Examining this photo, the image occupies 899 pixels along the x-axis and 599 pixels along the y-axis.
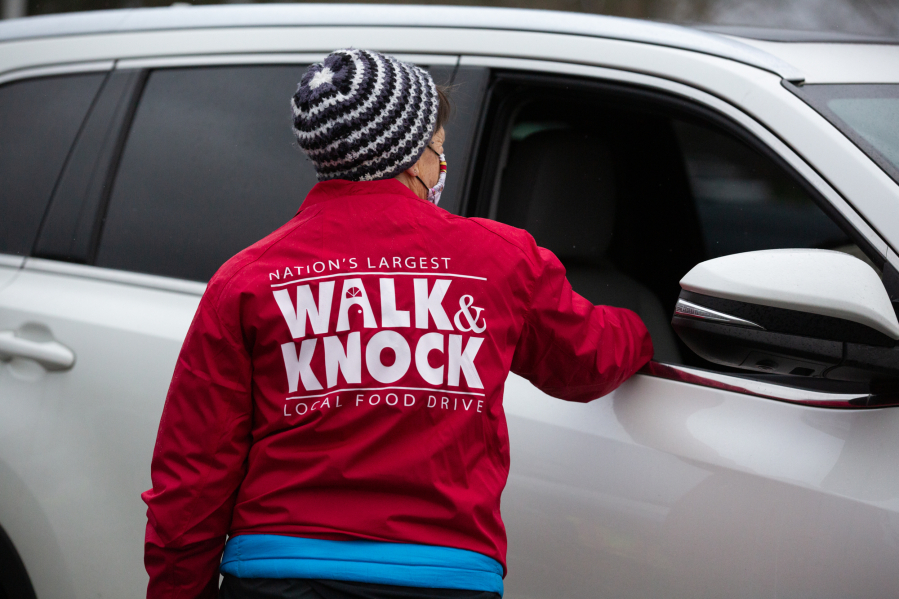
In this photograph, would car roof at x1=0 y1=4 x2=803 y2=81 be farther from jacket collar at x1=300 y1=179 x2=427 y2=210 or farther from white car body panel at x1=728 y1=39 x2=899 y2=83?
jacket collar at x1=300 y1=179 x2=427 y2=210

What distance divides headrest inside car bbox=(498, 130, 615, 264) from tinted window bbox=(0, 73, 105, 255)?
1079 millimetres

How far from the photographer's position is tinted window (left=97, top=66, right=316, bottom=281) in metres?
1.84

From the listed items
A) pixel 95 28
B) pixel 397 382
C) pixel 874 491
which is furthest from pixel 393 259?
pixel 95 28

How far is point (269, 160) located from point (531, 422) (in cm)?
86

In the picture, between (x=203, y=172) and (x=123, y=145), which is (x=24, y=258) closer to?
(x=123, y=145)

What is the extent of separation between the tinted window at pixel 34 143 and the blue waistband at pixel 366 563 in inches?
47.8

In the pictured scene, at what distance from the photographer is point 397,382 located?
1166 millimetres

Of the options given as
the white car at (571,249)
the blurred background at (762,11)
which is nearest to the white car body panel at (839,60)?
the white car at (571,249)

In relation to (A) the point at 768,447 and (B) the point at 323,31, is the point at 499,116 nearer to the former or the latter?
(B) the point at 323,31

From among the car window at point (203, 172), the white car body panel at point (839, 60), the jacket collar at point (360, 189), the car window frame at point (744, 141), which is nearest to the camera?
the jacket collar at point (360, 189)

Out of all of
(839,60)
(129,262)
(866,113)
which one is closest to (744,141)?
(866,113)

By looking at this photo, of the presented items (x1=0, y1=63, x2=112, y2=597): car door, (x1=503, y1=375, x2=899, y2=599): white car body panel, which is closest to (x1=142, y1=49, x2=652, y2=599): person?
Answer: (x1=503, y1=375, x2=899, y2=599): white car body panel

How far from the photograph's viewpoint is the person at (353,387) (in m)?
1.16

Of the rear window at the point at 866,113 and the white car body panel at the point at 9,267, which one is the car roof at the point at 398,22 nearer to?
the rear window at the point at 866,113
